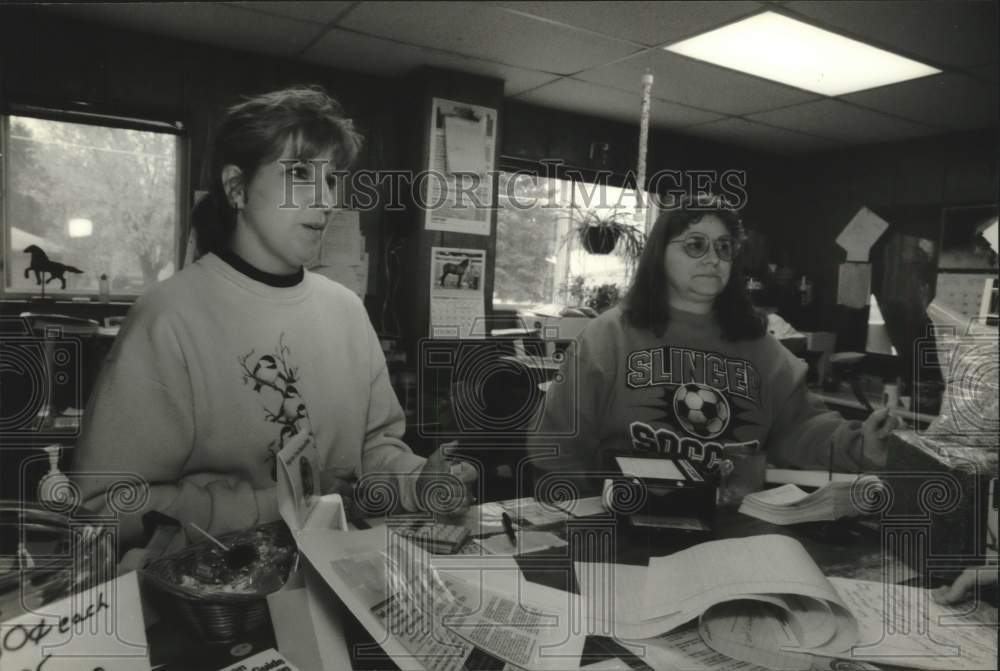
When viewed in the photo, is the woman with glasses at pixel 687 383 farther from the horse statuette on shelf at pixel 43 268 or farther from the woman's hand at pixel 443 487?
the horse statuette on shelf at pixel 43 268

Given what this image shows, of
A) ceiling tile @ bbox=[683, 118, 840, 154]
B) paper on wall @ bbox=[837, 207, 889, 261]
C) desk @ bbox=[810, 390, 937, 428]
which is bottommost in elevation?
desk @ bbox=[810, 390, 937, 428]

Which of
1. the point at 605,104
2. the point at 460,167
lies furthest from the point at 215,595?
the point at 605,104

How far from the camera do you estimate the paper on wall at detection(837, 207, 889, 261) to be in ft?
4.94

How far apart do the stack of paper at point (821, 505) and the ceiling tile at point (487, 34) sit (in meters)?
0.93

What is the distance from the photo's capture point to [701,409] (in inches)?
52.6

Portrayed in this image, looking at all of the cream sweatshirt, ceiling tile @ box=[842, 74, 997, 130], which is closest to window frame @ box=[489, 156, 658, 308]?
the cream sweatshirt

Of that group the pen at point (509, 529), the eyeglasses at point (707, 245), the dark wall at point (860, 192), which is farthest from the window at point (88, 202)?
the dark wall at point (860, 192)

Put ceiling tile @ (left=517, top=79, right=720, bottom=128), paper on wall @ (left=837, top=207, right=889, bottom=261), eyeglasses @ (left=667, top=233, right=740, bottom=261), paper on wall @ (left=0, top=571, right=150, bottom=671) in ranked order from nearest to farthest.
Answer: paper on wall @ (left=0, top=571, right=150, bottom=671) < ceiling tile @ (left=517, top=79, right=720, bottom=128) < eyeglasses @ (left=667, top=233, right=740, bottom=261) < paper on wall @ (left=837, top=207, right=889, bottom=261)

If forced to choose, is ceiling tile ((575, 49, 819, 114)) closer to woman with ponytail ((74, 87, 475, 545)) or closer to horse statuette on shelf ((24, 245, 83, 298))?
woman with ponytail ((74, 87, 475, 545))

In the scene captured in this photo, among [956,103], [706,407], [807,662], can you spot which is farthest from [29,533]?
[956,103]

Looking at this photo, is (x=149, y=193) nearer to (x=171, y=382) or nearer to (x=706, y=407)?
(x=171, y=382)

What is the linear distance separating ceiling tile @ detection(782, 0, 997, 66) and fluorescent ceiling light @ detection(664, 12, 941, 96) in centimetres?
2

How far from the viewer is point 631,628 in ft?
2.45

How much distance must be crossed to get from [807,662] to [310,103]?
112 centimetres
